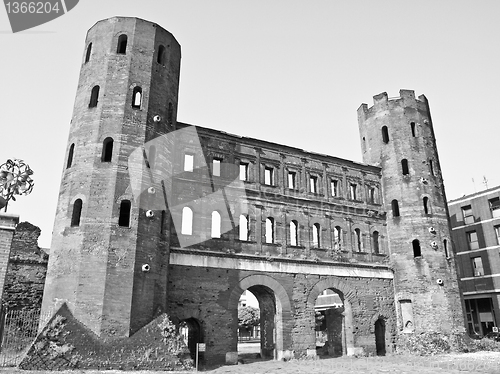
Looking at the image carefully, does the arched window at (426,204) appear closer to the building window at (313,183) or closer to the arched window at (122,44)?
the building window at (313,183)

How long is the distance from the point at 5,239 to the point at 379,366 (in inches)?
575

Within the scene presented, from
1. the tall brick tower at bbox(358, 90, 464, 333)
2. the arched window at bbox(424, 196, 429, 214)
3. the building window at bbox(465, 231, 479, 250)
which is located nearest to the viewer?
the tall brick tower at bbox(358, 90, 464, 333)

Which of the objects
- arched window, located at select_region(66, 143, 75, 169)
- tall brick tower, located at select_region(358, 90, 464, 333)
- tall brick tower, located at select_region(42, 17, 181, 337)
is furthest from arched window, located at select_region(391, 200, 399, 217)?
arched window, located at select_region(66, 143, 75, 169)

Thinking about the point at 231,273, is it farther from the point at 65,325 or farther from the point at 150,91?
the point at 150,91

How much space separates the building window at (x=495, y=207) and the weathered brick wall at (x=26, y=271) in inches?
1285

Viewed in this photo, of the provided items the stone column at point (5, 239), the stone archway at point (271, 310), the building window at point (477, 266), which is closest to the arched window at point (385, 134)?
the stone archway at point (271, 310)

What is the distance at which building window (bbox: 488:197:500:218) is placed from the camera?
34.5 m

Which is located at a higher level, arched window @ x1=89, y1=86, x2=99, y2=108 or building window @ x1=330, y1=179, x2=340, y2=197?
arched window @ x1=89, y1=86, x2=99, y2=108

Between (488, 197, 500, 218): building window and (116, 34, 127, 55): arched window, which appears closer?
(116, 34, 127, 55): arched window

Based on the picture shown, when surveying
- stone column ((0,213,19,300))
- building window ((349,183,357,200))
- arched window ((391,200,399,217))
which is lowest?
stone column ((0,213,19,300))

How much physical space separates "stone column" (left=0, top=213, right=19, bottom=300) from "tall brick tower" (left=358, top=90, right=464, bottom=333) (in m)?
19.0

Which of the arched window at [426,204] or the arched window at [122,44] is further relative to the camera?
the arched window at [426,204]

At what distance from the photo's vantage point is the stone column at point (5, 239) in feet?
36.3

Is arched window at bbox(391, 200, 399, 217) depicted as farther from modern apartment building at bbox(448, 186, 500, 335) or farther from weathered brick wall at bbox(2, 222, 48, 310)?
weathered brick wall at bbox(2, 222, 48, 310)
